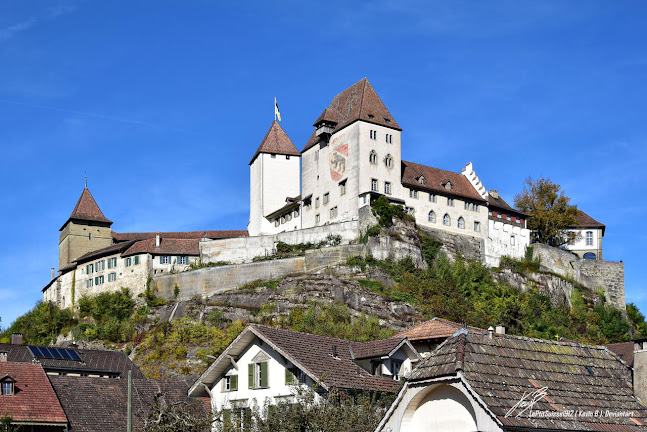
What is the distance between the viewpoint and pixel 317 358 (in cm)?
3412

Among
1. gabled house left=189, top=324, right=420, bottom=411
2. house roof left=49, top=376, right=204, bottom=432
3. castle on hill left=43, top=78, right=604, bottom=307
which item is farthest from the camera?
castle on hill left=43, top=78, right=604, bottom=307

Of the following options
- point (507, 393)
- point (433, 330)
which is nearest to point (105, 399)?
point (433, 330)

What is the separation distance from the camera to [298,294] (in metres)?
71.8

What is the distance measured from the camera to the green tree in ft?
308

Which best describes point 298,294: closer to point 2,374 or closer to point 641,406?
point 2,374

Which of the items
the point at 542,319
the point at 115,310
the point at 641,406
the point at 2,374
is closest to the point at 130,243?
the point at 115,310

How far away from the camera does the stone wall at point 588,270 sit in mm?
87875

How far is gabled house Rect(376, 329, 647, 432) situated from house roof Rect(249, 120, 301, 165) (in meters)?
74.0

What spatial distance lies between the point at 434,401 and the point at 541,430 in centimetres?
227

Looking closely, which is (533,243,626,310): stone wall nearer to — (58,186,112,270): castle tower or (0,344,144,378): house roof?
(58,186,112,270): castle tower

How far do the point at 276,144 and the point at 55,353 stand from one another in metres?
48.8

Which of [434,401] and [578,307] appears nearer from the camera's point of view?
[434,401]

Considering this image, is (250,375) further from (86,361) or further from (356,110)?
(356,110)

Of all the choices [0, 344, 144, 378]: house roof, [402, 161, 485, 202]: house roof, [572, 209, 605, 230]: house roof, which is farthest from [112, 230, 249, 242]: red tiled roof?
[0, 344, 144, 378]: house roof
